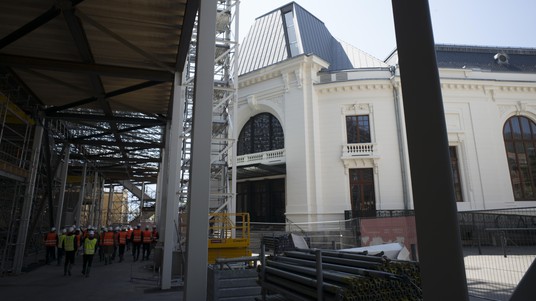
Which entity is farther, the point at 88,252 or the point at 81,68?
the point at 88,252

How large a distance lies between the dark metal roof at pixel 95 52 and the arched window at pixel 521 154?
25641 millimetres

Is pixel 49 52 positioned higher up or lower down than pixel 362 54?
lower down

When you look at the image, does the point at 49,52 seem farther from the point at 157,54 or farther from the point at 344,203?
the point at 344,203

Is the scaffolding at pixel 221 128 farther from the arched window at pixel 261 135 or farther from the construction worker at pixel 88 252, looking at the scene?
the arched window at pixel 261 135

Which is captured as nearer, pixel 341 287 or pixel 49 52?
pixel 341 287

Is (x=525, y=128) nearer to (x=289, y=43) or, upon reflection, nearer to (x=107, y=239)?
(x=289, y=43)

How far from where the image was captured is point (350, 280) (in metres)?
3.93

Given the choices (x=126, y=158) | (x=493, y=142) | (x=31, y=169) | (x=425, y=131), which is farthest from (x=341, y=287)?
(x=493, y=142)

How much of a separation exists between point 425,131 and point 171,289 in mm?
9703

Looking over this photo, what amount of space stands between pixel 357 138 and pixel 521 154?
43.0 ft

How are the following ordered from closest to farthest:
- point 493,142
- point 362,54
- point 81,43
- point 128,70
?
point 81,43
point 128,70
point 493,142
point 362,54

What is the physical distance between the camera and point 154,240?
19.3 m

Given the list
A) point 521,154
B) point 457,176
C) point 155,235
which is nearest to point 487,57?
point 521,154

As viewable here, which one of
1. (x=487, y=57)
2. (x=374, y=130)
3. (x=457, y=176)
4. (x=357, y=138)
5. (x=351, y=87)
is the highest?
(x=487, y=57)
